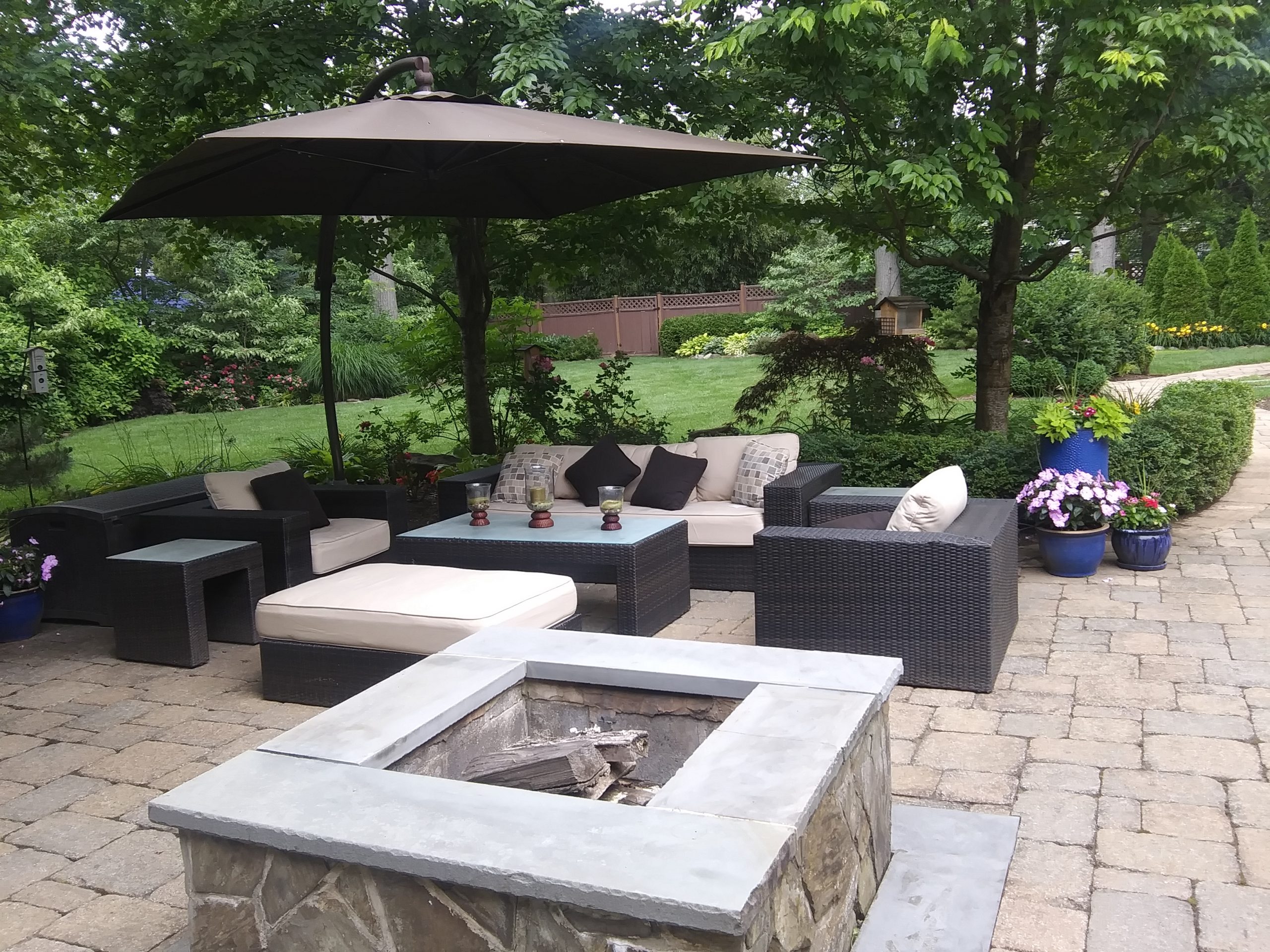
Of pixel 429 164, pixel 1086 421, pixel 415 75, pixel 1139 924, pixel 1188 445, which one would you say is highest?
pixel 415 75

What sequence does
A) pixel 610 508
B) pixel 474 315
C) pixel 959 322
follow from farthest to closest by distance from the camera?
pixel 959 322
pixel 474 315
pixel 610 508

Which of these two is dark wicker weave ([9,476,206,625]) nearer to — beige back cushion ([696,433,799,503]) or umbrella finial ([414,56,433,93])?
umbrella finial ([414,56,433,93])

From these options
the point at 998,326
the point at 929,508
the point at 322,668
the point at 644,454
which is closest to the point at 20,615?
the point at 322,668

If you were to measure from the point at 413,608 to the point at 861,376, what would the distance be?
4792mm

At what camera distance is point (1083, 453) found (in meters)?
5.73

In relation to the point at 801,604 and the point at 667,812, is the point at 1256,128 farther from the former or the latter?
the point at 667,812

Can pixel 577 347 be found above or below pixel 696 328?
below

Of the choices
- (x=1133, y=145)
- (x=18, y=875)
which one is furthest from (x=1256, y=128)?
(x=18, y=875)

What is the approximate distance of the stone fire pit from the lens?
5.81 feet

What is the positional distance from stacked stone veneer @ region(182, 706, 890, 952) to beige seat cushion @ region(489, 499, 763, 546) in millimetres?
3002

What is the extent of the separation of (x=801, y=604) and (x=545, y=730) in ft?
5.38

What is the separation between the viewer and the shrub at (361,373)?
15.8m

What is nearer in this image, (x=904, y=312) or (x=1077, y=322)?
(x=1077, y=322)

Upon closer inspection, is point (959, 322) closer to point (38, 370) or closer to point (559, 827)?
point (38, 370)
